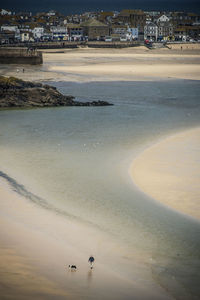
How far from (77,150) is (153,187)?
4.34 metres

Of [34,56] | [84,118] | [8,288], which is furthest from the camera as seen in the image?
[34,56]

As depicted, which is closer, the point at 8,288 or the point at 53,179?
the point at 8,288

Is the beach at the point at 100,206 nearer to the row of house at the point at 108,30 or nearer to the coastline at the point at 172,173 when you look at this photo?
the coastline at the point at 172,173

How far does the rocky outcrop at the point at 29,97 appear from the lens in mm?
24466

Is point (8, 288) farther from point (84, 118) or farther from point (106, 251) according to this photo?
point (84, 118)

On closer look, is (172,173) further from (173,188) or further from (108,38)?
(108,38)

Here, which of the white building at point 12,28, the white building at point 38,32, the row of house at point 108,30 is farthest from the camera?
the white building at point 38,32

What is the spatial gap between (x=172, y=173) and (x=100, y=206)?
8.91ft

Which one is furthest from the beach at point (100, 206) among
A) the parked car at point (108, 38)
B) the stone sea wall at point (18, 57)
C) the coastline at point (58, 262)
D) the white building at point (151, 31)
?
the white building at point (151, 31)

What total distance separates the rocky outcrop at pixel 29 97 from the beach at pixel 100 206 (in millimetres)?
3189

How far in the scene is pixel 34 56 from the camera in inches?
2020

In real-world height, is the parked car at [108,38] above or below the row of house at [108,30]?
below

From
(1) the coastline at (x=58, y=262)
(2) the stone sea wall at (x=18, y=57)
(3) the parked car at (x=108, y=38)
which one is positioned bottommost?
(1) the coastline at (x=58, y=262)

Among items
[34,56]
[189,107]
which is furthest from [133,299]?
[34,56]
